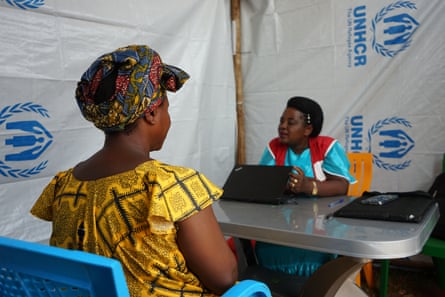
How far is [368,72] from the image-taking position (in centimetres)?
302

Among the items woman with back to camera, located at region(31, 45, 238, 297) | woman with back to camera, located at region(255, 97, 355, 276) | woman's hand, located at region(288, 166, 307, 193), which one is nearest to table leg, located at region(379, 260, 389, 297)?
woman with back to camera, located at region(255, 97, 355, 276)

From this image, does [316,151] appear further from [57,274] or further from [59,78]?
[57,274]

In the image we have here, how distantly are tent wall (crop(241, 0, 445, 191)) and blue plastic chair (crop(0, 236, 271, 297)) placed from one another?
8.22 feet

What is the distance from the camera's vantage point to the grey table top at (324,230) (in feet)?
3.89

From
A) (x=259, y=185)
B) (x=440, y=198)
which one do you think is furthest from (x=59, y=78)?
(x=440, y=198)

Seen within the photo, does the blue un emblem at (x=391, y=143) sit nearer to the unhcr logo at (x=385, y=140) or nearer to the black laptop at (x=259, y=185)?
the unhcr logo at (x=385, y=140)

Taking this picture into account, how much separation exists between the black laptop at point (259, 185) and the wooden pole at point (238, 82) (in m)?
1.77

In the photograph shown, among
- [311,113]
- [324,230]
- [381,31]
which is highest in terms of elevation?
[381,31]

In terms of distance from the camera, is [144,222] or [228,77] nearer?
[144,222]

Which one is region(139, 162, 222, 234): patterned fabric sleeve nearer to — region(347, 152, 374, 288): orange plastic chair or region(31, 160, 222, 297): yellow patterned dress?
region(31, 160, 222, 297): yellow patterned dress

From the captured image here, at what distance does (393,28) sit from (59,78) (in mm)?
2402

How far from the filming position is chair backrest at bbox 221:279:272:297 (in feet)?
2.59

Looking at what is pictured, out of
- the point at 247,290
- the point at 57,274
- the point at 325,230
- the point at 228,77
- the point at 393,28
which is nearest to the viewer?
the point at 57,274

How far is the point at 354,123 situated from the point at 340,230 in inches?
79.2
